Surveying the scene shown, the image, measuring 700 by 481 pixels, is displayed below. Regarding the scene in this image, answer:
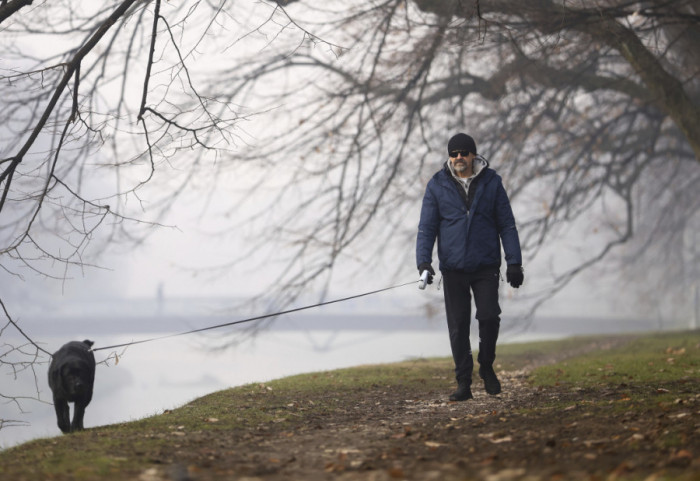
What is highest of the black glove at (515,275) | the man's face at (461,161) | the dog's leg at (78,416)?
the man's face at (461,161)

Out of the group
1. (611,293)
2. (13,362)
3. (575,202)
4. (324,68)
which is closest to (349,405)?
(13,362)

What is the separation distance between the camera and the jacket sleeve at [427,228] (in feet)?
23.3

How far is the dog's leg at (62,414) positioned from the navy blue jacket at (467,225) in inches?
130

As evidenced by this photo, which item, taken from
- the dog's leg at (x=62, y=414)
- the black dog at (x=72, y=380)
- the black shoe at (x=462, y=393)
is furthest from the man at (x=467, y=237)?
the dog's leg at (x=62, y=414)

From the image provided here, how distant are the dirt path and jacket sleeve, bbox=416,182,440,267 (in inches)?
56.5

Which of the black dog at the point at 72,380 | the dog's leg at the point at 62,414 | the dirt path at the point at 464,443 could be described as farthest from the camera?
the dog's leg at the point at 62,414

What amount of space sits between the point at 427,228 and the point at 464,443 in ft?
7.86

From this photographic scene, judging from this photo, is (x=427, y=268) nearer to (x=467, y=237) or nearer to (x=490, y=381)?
(x=467, y=237)

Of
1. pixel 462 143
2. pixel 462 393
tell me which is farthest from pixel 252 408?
pixel 462 143

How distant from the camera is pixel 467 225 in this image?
6992 millimetres

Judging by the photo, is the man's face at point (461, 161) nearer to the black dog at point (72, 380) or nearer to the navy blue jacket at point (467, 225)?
the navy blue jacket at point (467, 225)

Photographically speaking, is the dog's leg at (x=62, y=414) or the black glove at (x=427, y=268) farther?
the black glove at (x=427, y=268)

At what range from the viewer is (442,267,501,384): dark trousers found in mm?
7094

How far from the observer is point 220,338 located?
40.9ft
